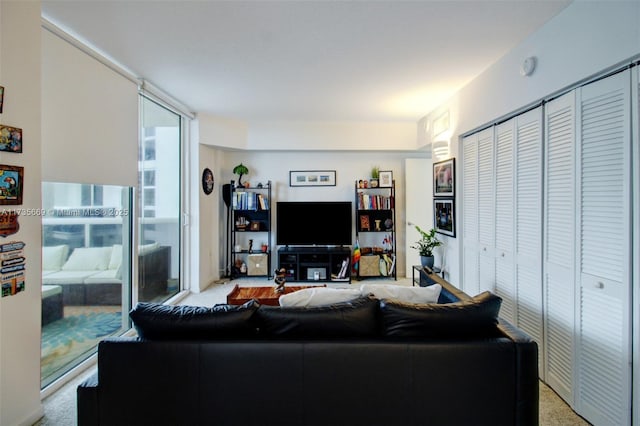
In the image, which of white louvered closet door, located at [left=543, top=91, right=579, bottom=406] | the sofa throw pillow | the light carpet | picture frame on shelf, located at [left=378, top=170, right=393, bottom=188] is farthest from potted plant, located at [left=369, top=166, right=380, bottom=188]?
the sofa throw pillow

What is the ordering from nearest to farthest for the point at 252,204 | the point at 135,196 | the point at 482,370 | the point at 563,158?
the point at 482,370 < the point at 563,158 < the point at 135,196 < the point at 252,204

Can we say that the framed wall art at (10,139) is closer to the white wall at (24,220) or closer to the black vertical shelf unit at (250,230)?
the white wall at (24,220)

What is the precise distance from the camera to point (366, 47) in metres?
2.56

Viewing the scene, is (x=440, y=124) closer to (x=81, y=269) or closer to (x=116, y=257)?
(x=116, y=257)

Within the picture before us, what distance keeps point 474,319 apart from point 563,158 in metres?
1.36

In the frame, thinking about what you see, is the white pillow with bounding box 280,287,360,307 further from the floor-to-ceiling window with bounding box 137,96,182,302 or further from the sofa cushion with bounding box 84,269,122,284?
the floor-to-ceiling window with bounding box 137,96,182,302

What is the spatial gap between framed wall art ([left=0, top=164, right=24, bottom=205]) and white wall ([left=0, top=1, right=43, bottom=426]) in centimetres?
3

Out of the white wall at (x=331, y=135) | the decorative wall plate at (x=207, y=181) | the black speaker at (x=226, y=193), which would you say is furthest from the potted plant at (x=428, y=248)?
the decorative wall plate at (x=207, y=181)

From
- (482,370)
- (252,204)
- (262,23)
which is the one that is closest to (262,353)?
(482,370)

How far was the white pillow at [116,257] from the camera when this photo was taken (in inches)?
115

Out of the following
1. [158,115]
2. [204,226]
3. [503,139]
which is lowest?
[204,226]

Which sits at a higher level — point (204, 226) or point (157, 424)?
point (204, 226)

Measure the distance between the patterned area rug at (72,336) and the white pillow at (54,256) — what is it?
1.35 feet

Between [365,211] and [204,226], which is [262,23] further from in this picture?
[365,211]
